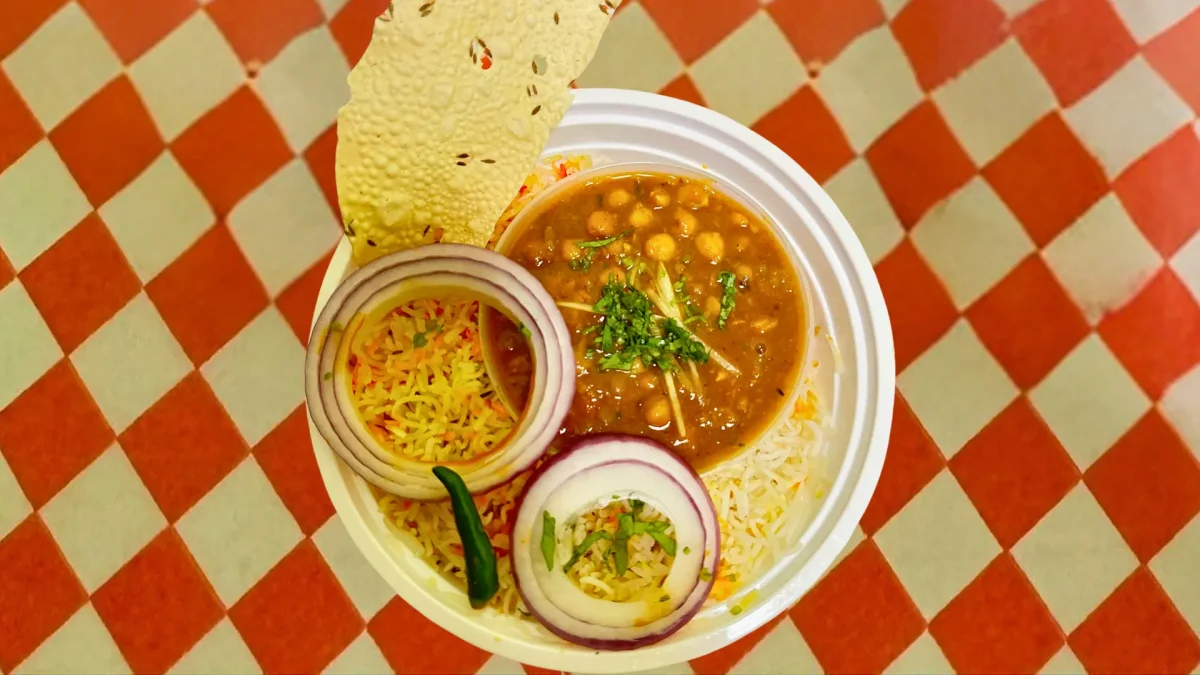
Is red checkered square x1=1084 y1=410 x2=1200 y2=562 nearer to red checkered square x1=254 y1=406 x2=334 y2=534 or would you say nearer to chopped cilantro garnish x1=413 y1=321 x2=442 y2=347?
chopped cilantro garnish x1=413 y1=321 x2=442 y2=347

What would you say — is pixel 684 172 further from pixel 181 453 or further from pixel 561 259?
pixel 181 453

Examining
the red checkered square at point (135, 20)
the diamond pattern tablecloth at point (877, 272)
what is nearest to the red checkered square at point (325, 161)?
the diamond pattern tablecloth at point (877, 272)

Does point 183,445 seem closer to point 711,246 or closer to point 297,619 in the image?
point 297,619

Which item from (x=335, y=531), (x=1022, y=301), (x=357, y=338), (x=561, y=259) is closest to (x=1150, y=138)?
(x=1022, y=301)

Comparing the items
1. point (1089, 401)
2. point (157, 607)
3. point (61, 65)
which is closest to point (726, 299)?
point (1089, 401)

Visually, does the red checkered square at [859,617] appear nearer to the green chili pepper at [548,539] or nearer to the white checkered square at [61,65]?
the green chili pepper at [548,539]

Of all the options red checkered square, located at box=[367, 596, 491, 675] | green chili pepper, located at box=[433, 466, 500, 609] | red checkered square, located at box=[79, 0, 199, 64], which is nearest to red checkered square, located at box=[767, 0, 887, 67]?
green chili pepper, located at box=[433, 466, 500, 609]
